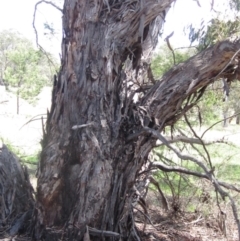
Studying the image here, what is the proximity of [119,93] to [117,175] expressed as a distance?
74 cm

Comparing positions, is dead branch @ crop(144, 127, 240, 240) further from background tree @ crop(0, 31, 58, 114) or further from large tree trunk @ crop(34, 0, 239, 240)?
background tree @ crop(0, 31, 58, 114)

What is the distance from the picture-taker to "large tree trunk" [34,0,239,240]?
4309mm

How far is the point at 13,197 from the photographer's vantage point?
4.88m

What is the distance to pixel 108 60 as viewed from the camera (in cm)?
450

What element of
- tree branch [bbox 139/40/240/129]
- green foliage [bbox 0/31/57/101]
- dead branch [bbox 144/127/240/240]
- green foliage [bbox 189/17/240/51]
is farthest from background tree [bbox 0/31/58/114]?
dead branch [bbox 144/127/240/240]

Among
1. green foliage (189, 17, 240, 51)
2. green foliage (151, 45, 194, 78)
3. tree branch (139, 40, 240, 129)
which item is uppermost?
green foliage (189, 17, 240, 51)

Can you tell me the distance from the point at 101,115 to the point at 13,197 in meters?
1.26

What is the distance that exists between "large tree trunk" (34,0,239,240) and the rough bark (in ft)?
1.09

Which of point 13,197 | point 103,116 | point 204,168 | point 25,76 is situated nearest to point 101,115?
point 103,116

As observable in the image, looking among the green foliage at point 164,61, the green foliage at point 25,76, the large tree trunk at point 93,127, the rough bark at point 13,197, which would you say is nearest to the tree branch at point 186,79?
the large tree trunk at point 93,127

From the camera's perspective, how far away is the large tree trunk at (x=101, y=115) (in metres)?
4.31

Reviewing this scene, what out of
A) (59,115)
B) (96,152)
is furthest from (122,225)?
(59,115)

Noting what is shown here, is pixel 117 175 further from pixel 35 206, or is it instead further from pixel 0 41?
pixel 0 41

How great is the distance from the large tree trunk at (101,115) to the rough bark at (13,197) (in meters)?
0.33
